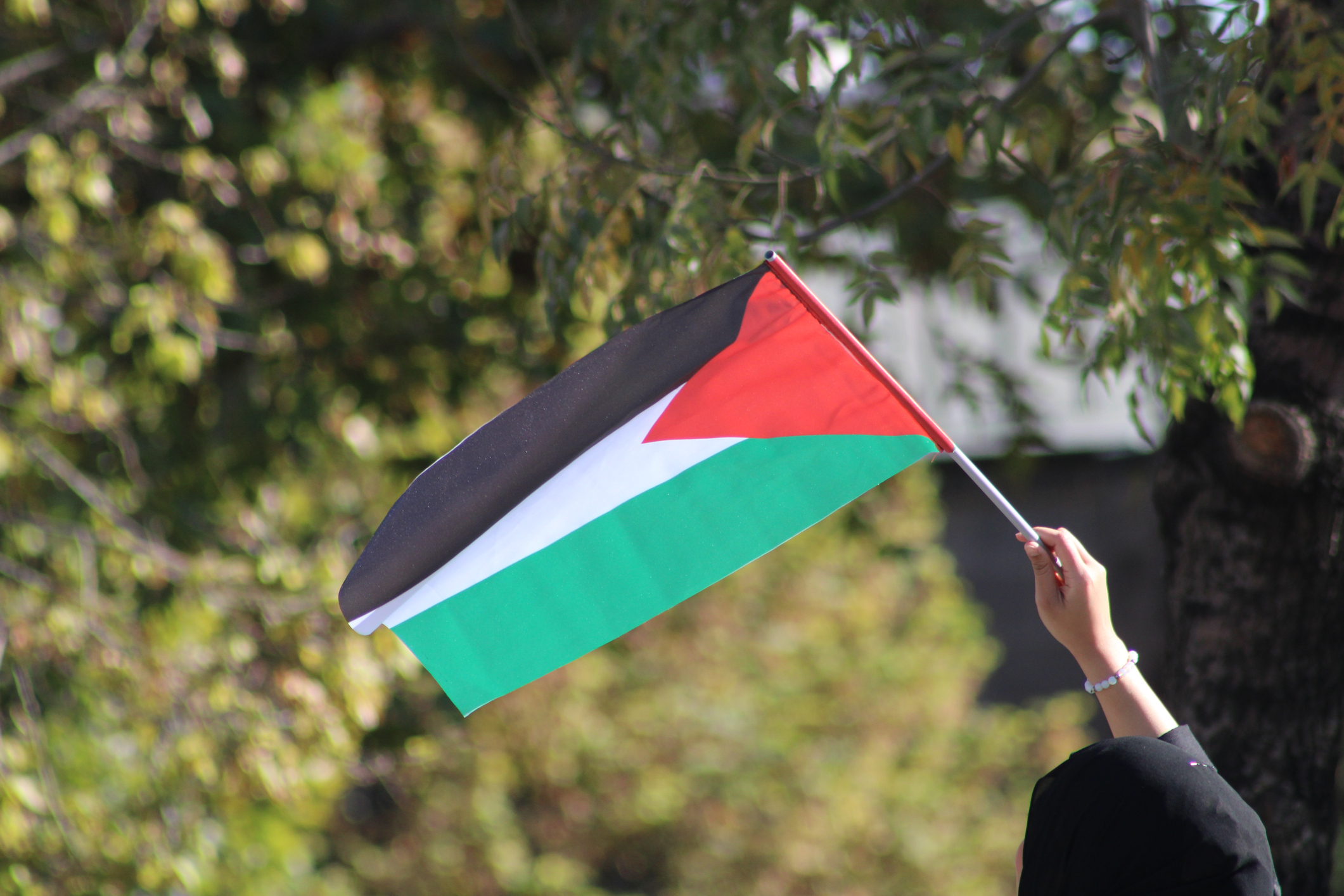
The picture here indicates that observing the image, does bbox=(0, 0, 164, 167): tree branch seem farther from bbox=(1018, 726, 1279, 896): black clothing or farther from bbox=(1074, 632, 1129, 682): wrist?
bbox=(1018, 726, 1279, 896): black clothing

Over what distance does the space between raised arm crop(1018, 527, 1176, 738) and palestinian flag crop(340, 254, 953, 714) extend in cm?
40

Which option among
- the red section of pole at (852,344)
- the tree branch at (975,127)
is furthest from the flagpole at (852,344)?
the tree branch at (975,127)

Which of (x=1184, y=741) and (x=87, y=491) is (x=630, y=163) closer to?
(x=1184, y=741)

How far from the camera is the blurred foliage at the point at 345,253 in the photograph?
3.02m

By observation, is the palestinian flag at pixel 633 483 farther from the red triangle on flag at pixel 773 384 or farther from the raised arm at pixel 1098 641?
the raised arm at pixel 1098 641

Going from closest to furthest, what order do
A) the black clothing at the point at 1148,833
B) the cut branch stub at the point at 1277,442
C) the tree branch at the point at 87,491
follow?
the black clothing at the point at 1148,833 < the cut branch stub at the point at 1277,442 < the tree branch at the point at 87,491

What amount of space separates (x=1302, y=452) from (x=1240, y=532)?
0.89 ft

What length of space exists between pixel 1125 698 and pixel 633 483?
102cm

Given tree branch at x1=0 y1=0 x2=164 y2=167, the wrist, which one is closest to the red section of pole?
the wrist

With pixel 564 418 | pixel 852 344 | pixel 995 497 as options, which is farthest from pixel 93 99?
pixel 995 497

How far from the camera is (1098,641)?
6.32 ft

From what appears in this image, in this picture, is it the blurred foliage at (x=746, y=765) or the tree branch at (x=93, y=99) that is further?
the blurred foliage at (x=746, y=765)

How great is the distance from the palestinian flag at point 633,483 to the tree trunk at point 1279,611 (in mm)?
1090

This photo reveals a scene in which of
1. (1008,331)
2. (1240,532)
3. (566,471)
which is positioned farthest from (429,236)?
(1008,331)
